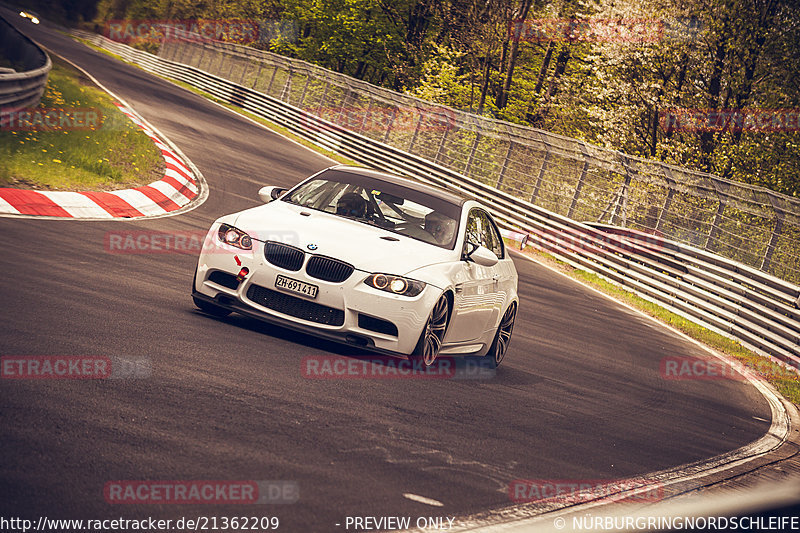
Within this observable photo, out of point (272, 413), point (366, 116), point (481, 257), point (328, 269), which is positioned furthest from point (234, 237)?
point (366, 116)

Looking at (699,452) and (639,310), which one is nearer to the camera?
(699,452)

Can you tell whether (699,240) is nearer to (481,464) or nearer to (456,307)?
(456,307)

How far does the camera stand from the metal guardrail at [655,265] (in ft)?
53.5

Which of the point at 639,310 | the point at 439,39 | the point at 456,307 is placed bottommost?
the point at 639,310

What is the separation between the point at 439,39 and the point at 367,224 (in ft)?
162

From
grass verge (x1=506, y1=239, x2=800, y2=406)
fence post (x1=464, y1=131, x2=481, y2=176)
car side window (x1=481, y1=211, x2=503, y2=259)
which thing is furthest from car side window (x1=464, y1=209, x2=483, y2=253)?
fence post (x1=464, y1=131, x2=481, y2=176)

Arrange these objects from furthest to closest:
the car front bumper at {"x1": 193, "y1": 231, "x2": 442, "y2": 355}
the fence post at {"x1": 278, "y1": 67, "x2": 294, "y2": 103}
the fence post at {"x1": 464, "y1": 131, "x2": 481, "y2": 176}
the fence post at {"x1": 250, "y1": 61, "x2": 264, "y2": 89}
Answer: the fence post at {"x1": 250, "y1": 61, "x2": 264, "y2": 89} < the fence post at {"x1": 278, "y1": 67, "x2": 294, "y2": 103} < the fence post at {"x1": 464, "y1": 131, "x2": 481, "y2": 176} < the car front bumper at {"x1": 193, "y1": 231, "x2": 442, "y2": 355}

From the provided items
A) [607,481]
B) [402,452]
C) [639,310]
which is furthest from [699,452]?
[639,310]

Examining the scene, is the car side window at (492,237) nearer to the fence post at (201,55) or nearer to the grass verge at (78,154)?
the grass verge at (78,154)

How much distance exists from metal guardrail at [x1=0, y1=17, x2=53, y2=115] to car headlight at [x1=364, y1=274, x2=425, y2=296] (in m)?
8.70

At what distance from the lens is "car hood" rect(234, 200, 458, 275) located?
776 cm

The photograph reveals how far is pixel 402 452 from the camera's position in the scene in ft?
19.2

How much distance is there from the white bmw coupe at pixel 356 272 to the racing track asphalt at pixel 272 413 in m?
0.33

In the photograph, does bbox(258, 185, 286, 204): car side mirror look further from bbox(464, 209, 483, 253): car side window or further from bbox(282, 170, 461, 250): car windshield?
bbox(464, 209, 483, 253): car side window
